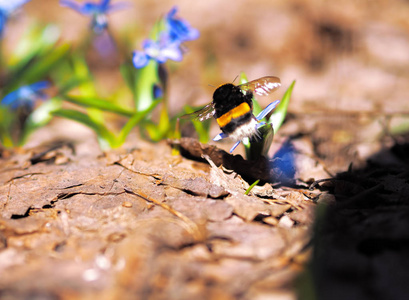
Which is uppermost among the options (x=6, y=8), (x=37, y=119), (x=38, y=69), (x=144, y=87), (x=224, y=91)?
(x=6, y=8)

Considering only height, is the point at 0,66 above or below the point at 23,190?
above

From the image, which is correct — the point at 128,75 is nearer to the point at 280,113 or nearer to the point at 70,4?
the point at 70,4

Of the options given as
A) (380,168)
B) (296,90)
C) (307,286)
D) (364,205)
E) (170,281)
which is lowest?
(307,286)

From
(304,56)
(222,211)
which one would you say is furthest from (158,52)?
(304,56)

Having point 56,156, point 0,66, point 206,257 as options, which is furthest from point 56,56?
point 206,257

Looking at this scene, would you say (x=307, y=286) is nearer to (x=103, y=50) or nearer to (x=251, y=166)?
(x=251, y=166)
